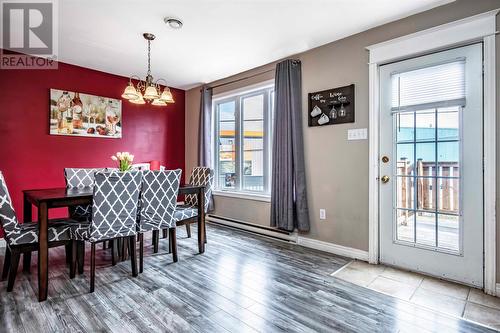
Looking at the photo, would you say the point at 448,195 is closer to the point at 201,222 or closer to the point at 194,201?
the point at 201,222

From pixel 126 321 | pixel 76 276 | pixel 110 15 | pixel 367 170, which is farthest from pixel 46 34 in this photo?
pixel 367 170

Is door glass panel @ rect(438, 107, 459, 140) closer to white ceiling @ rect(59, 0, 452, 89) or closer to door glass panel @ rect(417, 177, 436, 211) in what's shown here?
door glass panel @ rect(417, 177, 436, 211)

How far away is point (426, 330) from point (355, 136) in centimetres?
188

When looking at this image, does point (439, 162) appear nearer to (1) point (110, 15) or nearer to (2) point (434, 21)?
(2) point (434, 21)

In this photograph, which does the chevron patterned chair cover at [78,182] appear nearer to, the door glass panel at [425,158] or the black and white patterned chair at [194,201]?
the black and white patterned chair at [194,201]

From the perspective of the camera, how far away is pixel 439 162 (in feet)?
8.18

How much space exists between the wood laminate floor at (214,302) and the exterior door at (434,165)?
0.68m

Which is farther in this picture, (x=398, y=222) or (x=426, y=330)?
(x=398, y=222)

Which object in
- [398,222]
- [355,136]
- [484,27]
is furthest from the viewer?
[355,136]

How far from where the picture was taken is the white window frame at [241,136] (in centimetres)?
401

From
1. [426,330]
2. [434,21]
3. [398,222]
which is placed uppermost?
[434,21]

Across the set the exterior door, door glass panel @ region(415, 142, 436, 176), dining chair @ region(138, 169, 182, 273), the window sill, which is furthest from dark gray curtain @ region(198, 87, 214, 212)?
door glass panel @ region(415, 142, 436, 176)

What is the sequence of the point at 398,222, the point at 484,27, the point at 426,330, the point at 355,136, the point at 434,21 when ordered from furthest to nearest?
the point at 355,136 < the point at 398,222 < the point at 434,21 < the point at 484,27 < the point at 426,330

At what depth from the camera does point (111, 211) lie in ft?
7.65
